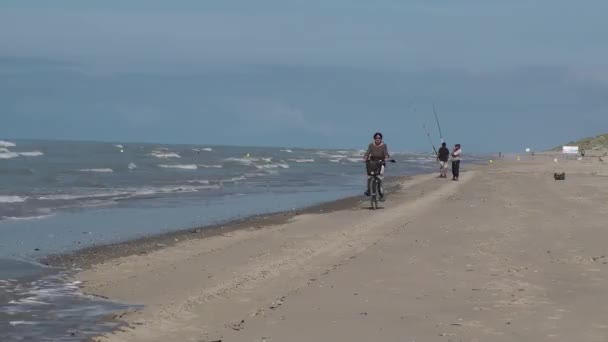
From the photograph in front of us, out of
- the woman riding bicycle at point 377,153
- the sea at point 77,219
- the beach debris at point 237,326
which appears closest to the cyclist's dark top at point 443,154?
the sea at point 77,219

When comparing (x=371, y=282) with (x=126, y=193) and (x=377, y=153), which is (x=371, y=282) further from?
(x=126, y=193)

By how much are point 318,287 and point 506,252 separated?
3.77 metres

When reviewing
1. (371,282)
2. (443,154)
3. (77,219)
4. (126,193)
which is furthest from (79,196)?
(371,282)

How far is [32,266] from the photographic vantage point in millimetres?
9961

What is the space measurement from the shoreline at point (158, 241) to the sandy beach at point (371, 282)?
0.15 meters

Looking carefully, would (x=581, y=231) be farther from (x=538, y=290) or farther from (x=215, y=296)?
(x=215, y=296)

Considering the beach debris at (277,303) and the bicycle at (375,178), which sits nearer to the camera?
the beach debris at (277,303)

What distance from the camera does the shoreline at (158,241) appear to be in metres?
10.5

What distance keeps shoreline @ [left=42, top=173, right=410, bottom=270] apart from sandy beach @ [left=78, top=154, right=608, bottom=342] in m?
0.15

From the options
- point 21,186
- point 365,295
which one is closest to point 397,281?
point 365,295

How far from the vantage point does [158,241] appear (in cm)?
1287

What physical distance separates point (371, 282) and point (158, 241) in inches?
217

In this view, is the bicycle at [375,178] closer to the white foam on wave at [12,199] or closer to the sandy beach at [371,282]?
the sandy beach at [371,282]

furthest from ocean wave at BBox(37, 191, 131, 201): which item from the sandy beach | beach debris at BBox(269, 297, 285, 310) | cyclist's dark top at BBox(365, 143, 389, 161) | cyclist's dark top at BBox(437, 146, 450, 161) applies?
beach debris at BBox(269, 297, 285, 310)
